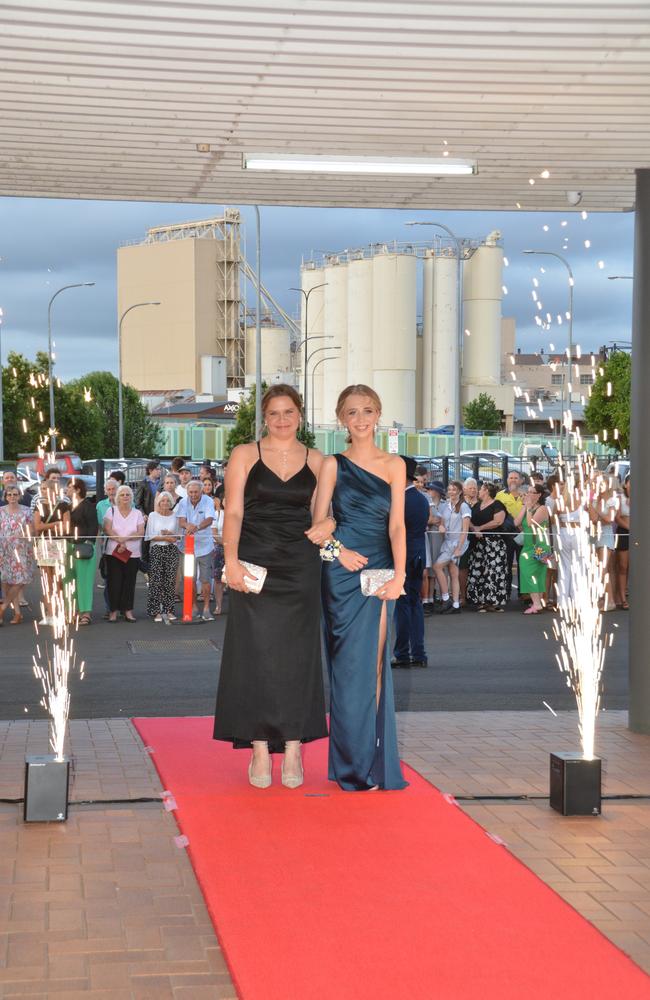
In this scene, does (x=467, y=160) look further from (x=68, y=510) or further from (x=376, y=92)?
(x=68, y=510)

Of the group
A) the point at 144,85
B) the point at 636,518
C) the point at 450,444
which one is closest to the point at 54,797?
the point at 144,85

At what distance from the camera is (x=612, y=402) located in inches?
2697

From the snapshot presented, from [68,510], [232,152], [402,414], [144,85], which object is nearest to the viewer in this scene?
[144,85]

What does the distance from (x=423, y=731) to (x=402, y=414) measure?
2784 inches

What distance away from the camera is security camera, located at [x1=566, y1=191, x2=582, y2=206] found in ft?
32.7

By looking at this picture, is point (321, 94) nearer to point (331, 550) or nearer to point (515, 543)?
point (331, 550)

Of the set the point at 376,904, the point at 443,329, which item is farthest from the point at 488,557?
the point at 443,329

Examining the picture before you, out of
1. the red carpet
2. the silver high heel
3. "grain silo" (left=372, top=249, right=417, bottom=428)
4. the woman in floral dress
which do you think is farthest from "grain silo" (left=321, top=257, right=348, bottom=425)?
the red carpet

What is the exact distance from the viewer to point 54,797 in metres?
6.59

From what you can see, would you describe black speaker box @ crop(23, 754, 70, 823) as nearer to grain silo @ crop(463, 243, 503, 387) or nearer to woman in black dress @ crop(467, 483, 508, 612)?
woman in black dress @ crop(467, 483, 508, 612)

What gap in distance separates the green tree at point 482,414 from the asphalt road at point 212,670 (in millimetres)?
64933

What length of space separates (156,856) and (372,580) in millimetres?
1951

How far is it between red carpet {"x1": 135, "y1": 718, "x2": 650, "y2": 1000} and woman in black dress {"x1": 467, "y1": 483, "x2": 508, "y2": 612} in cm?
1078

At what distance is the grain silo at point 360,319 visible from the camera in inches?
3184
